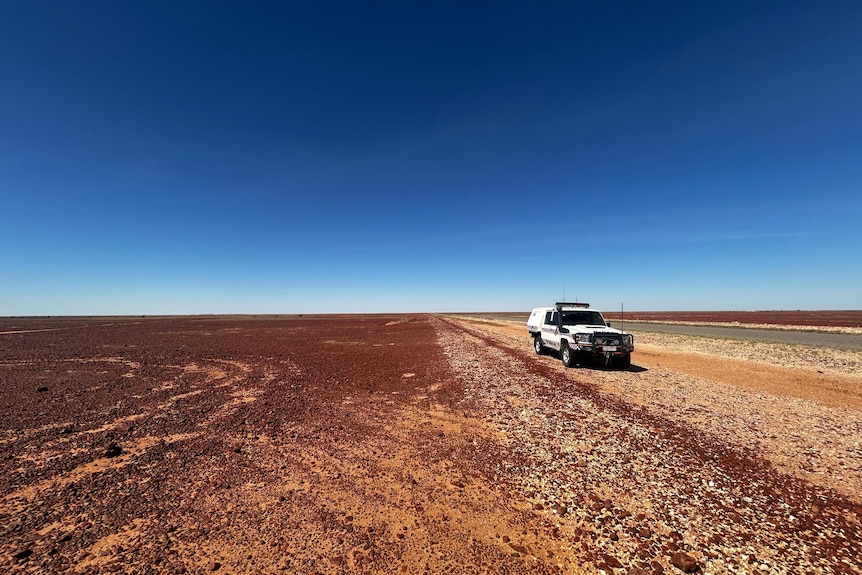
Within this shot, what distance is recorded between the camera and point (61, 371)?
15.3m

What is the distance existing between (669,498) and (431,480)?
3.23m

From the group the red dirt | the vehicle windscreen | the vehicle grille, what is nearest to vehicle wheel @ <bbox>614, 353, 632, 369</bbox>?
the vehicle grille

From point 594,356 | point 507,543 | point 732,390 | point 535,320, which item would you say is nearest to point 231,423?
point 507,543

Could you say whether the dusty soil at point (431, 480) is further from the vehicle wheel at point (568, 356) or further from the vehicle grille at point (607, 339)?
the vehicle wheel at point (568, 356)

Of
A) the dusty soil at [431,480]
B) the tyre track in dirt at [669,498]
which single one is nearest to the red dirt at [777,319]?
the dusty soil at [431,480]

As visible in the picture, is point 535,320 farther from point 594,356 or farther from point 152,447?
point 152,447

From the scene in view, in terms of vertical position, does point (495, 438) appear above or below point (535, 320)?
below

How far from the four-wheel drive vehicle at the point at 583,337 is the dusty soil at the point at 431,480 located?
3.21 metres

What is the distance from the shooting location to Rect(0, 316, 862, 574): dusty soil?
12.1 feet

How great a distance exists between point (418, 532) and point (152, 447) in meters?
5.76

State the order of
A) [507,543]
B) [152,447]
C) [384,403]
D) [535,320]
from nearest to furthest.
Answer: [507,543], [152,447], [384,403], [535,320]

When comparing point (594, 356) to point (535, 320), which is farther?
point (535, 320)

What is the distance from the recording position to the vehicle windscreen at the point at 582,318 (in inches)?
671

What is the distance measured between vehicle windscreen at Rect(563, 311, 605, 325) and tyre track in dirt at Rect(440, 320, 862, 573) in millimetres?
9041
